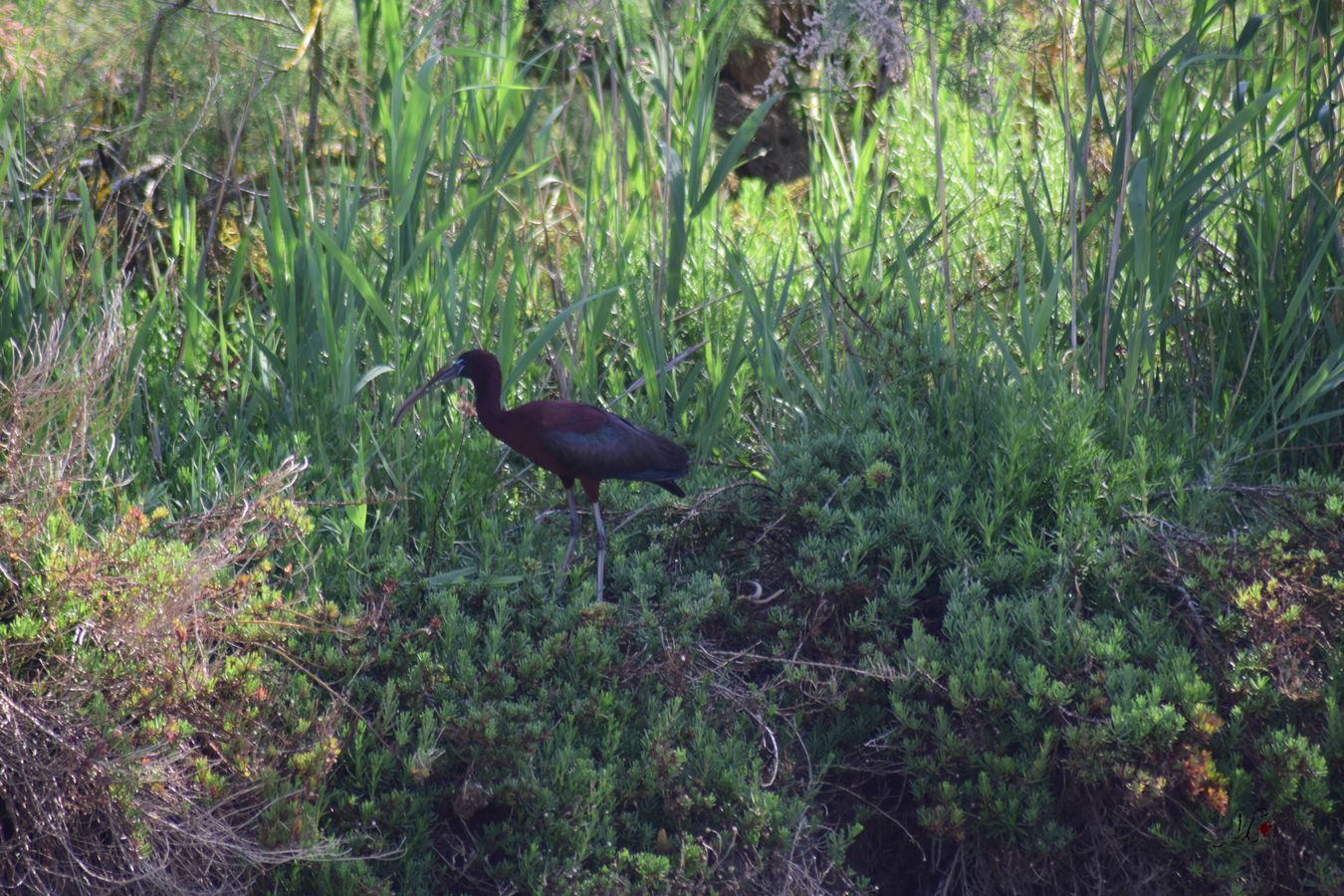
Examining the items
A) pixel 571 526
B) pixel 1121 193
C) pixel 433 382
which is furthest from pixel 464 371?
pixel 1121 193

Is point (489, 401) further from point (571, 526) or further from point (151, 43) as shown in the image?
point (151, 43)

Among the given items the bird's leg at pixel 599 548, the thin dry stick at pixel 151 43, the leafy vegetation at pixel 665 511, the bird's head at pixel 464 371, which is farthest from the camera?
the thin dry stick at pixel 151 43

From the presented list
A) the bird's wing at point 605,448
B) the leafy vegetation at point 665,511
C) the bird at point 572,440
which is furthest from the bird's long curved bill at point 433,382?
the bird's wing at point 605,448

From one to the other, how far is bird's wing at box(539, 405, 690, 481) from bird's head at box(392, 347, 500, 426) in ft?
0.84

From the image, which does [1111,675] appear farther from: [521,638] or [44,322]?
[44,322]

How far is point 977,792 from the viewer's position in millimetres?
2904

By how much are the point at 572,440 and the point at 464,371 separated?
399 millimetres

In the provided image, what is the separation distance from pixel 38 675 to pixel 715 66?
106 inches

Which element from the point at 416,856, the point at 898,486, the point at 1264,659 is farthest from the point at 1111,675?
the point at 416,856

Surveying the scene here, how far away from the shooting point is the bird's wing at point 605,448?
144 inches

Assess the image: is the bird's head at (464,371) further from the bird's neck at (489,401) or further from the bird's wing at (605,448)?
the bird's wing at (605,448)

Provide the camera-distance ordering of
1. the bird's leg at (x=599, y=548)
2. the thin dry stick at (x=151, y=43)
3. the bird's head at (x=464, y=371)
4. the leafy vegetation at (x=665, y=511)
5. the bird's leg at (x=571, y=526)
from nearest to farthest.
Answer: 1. the leafy vegetation at (x=665, y=511)
2. the bird's leg at (x=599, y=548)
3. the bird's leg at (x=571, y=526)
4. the bird's head at (x=464, y=371)
5. the thin dry stick at (x=151, y=43)

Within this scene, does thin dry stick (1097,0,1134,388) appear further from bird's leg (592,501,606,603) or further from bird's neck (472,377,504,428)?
bird's neck (472,377,504,428)

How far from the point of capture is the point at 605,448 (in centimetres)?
365
